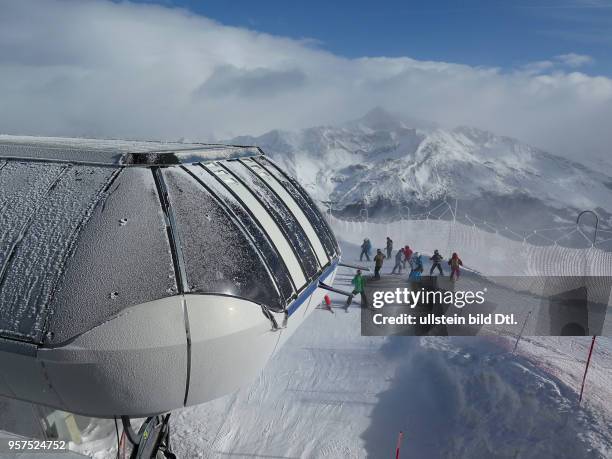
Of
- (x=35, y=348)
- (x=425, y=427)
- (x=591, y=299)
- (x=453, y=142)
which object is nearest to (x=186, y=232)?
(x=35, y=348)

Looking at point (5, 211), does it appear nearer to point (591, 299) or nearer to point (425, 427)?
→ point (425, 427)

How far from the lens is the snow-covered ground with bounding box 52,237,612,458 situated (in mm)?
6480

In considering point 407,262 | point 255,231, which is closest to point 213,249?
point 255,231

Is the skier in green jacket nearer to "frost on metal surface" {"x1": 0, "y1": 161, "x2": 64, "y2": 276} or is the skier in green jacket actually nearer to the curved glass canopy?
the curved glass canopy

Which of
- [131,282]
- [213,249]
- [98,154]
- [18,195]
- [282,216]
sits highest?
[98,154]

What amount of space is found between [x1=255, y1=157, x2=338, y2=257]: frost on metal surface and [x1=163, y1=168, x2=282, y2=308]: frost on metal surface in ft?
3.45

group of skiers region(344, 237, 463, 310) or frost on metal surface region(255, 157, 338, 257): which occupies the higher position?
frost on metal surface region(255, 157, 338, 257)

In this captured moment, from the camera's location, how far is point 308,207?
356 cm

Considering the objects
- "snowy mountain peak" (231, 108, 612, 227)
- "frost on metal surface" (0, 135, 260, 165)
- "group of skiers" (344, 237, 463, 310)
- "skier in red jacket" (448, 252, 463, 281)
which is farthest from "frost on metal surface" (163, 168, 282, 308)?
"snowy mountain peak" (231, 108, 612, 227)

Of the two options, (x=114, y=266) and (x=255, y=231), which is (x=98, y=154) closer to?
(x=114, y=266)

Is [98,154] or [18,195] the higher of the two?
[98,154]

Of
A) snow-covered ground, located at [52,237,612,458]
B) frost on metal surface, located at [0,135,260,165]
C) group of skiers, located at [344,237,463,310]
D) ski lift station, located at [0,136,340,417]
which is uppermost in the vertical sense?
frost on metal surface, located at [0,135,260,165]

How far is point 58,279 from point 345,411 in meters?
6.50

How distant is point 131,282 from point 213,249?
463 millimetres
